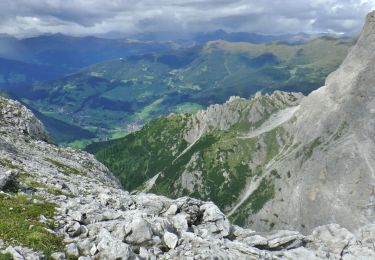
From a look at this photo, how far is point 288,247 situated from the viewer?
37.1m

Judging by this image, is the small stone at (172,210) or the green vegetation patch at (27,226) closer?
the green vegetation patch at (27,226)

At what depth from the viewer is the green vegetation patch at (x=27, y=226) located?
25.7 m

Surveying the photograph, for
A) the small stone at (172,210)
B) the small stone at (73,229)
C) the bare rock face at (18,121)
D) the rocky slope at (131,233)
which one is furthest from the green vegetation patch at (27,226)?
the bare rock face at (18,121)

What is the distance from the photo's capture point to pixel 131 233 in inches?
A: 1142

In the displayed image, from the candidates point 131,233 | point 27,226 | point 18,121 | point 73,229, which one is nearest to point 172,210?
point 131,233

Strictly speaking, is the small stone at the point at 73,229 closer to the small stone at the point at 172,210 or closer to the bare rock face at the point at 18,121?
the small stone at the point at 172,210

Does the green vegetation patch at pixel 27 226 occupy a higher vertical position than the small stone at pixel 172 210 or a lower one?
higher

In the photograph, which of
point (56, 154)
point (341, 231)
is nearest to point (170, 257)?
point (341, 231)

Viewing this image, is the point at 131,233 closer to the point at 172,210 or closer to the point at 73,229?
the point at 73,229

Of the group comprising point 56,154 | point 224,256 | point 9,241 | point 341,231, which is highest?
point 9,241

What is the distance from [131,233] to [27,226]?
669 centimetres

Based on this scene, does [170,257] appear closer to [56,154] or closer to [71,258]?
[71,258]

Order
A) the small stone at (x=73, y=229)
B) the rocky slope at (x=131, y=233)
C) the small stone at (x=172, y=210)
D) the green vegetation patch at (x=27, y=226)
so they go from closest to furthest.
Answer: the green vegetation patch at (x=27, y=226)
the rocky slope at (x=131, y=233)
the small stone at (x=73, y=229)
the small stone at (x=172, y=210)

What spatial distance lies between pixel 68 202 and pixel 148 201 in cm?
812
